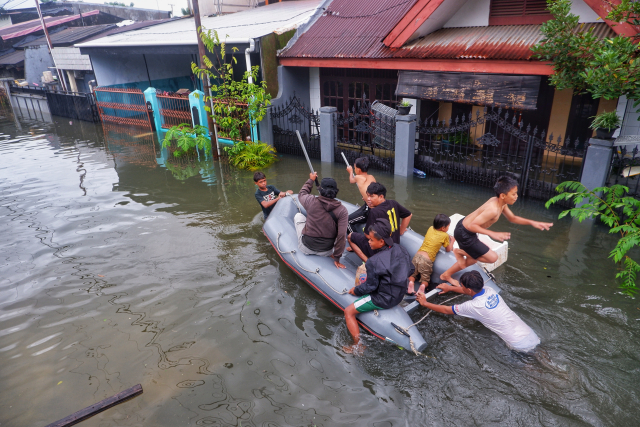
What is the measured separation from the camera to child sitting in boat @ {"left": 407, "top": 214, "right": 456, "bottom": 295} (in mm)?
4812

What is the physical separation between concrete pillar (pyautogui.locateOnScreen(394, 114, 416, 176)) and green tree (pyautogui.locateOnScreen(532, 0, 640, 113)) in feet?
9.18

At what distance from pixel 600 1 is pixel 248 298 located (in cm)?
736

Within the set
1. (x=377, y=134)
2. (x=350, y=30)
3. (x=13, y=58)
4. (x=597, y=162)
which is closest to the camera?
(x=597, y=162)

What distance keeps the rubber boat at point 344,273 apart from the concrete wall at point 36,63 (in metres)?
24.6

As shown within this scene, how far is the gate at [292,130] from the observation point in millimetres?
11039

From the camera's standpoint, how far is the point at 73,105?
17.9 m

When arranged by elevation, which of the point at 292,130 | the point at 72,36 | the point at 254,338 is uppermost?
the point at 72,36

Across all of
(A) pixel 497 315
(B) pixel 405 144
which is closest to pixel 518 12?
(B) pixel 405 144

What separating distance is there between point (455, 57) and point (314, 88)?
16.5ft

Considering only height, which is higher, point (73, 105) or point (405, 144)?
point (73, 105)

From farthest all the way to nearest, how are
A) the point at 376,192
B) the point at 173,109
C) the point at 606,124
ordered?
the point at 173,109 → the point at 606,124 → the point at 376,192

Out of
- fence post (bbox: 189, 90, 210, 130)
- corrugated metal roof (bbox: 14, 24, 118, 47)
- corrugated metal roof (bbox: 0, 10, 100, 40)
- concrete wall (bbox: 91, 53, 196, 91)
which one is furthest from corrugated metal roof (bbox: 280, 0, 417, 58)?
corrugated metal roof (bbox: 0, 10, 100, 40)

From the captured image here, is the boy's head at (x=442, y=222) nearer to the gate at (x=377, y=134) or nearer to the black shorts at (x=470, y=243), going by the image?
the black shorts at (x=470, y=243)

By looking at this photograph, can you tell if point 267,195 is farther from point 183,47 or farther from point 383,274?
point 183,47
